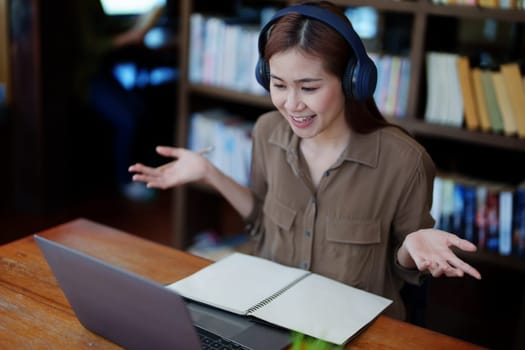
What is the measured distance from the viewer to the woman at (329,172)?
1.50 meters

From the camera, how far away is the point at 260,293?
1.37 m

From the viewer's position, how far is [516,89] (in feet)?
7.66

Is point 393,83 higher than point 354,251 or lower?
higher

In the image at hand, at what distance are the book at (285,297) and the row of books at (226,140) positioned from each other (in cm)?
150

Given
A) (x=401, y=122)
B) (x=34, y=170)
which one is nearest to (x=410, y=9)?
(x=401, y=122)

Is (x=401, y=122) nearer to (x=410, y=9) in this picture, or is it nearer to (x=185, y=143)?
(x=410, y=9)

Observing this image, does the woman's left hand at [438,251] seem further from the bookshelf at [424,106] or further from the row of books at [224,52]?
the row of books at [224,52]

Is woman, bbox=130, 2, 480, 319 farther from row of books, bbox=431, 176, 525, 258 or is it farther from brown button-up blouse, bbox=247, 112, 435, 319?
row of books, bbox=431, 176, 525, 258

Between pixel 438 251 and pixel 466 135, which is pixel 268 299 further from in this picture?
pixel 466 135

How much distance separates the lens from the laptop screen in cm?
411

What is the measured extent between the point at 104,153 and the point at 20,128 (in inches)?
27.2

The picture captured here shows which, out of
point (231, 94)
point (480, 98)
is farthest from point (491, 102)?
point (231, 94)

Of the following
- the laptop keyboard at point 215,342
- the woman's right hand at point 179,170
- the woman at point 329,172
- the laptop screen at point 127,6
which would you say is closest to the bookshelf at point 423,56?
the woman at point 329,172

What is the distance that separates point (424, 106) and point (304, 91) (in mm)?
1179
